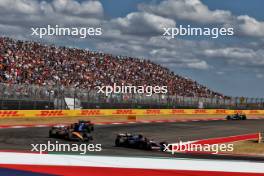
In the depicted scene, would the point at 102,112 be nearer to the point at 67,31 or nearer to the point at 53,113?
the point at 53,113

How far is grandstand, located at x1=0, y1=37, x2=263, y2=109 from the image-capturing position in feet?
68.7

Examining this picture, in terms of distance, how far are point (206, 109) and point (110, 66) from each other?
78.9 ft

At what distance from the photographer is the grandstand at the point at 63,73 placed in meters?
21.0

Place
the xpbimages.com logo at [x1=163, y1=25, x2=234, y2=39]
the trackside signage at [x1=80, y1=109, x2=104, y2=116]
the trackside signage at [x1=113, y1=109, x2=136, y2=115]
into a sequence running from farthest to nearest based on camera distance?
the trackside signage at [x1=113, y1=109, x2=136, y2=115], the trackside signage at [x1=80, y1=109, x2=104, y2=116], the xpbimages.com logo at [x1=163, y1=25, x2=234, y2=39]

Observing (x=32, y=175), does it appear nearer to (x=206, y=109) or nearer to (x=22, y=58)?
(x=22, y=58)

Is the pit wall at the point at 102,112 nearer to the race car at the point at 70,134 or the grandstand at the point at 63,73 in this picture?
the grandstand at the point at 63,73

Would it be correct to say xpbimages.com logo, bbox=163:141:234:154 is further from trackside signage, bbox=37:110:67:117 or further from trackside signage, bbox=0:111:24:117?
trackside signage, bbox=0:111:24:117

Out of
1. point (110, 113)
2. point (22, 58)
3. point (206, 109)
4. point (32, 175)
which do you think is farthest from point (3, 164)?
point (206, 109)

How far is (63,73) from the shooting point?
24516 mm

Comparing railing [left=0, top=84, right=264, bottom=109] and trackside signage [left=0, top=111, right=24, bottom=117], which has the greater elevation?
railing [left=0, top=84, right=264, bottom=109]

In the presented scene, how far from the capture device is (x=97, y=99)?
32750mm

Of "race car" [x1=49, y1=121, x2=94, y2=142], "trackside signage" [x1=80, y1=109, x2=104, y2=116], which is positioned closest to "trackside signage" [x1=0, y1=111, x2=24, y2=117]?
"trackside signage" [x1=80, y1=109, x2=104, y2=116]

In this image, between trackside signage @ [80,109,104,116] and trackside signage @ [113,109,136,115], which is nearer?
trackside signage @ [80,109,104,116]

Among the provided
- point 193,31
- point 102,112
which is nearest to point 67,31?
point 193,31
